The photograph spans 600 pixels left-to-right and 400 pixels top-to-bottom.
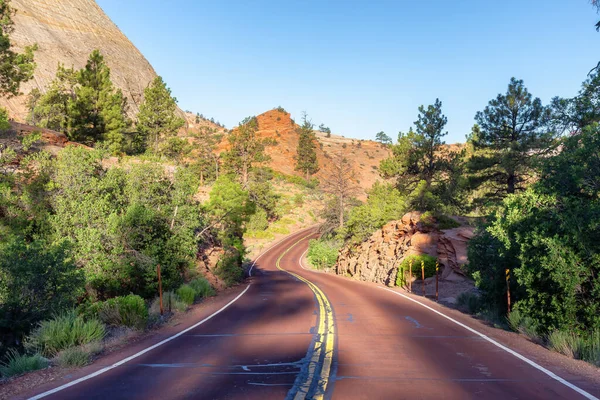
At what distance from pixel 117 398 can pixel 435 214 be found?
26501mm

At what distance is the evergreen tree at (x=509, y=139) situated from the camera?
26.7 m

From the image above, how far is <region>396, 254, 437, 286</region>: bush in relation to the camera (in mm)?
25078

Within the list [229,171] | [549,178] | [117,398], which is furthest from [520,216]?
[229,171]

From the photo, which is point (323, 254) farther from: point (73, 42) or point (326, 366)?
point (73, 42)

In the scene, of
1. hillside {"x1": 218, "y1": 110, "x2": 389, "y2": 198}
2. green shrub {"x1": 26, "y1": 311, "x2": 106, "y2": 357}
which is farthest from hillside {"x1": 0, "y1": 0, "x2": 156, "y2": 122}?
green shrub {"x1": 26, "y1": 311, "x2": 106, "y2": 357}

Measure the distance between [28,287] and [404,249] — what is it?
75.3 feet

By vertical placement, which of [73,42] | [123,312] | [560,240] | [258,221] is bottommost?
[123,312]

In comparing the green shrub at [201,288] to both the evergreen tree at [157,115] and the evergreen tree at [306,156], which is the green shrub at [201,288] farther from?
the evergreen tree at [306,156]

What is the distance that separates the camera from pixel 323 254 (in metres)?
48.2

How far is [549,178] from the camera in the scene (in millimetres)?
10773

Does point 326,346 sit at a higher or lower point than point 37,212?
lower

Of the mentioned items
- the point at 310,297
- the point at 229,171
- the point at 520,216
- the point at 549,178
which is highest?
the point at 229,171

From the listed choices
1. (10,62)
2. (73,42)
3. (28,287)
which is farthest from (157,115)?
(73,42)

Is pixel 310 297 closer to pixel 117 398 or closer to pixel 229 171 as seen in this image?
pixel 117 398
